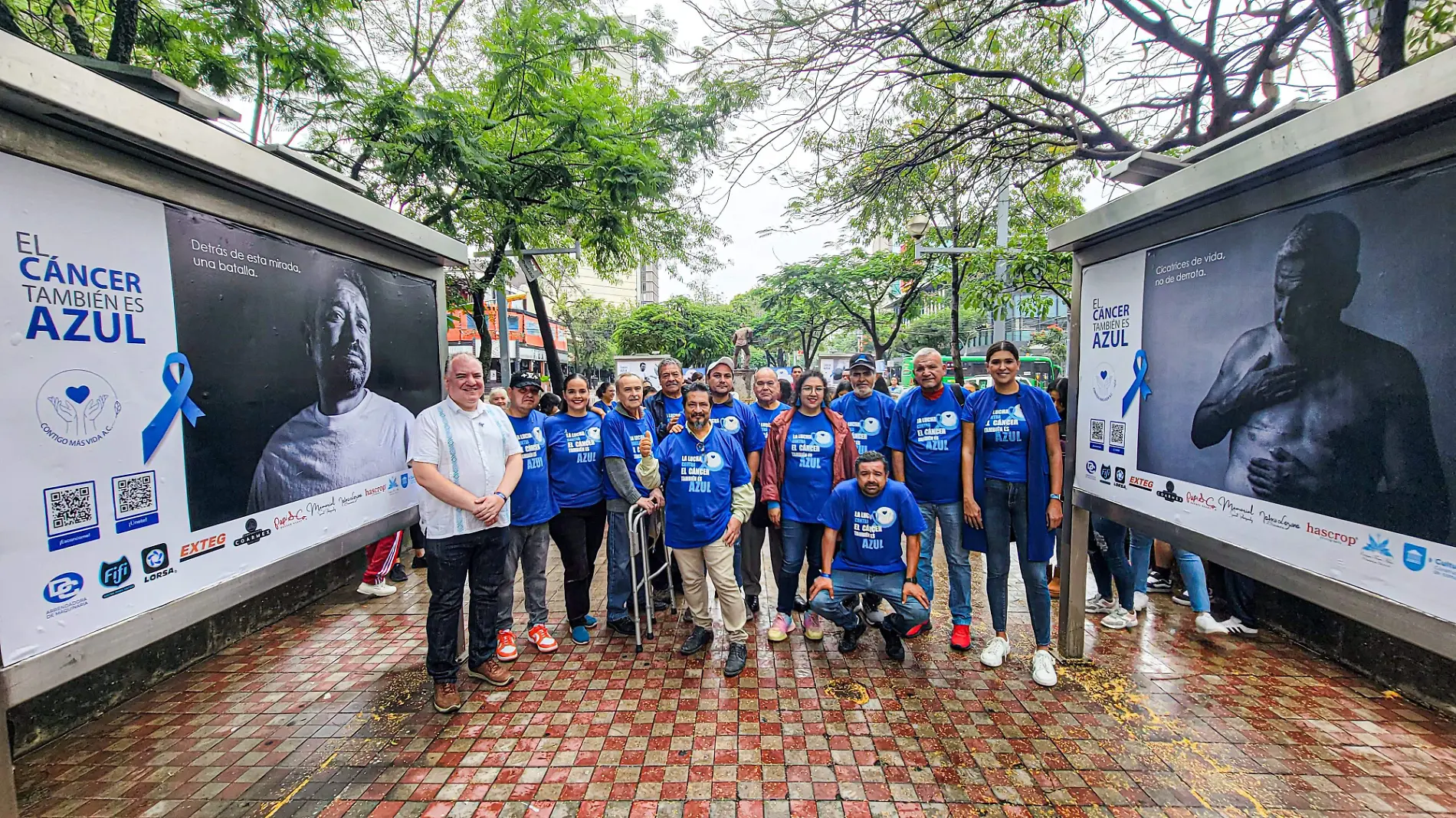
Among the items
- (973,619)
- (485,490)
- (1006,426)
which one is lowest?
(973,619)

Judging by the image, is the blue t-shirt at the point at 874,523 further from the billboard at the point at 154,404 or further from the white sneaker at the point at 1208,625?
the billboard at the point at 154,404

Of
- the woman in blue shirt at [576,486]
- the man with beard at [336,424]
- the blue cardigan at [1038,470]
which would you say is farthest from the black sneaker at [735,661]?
the man with beard at [336,424]

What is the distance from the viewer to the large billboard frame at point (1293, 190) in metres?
1.82

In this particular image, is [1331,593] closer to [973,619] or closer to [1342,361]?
[1342,361]

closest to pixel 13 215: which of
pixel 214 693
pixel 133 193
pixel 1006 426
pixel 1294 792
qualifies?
pixel 133 193

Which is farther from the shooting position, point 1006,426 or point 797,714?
point 1006,426

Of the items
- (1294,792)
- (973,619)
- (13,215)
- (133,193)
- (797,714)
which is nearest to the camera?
(13,215)

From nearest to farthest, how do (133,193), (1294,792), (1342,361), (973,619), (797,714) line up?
(133,193), (1342,361), (1294,792), (797,714), (973,619)

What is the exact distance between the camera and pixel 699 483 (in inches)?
144

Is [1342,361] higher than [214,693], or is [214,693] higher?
[1342,361]

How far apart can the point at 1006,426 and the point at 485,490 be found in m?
3.31

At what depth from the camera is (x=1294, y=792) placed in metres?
2.47

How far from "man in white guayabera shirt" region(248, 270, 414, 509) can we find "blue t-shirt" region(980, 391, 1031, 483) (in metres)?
3.90

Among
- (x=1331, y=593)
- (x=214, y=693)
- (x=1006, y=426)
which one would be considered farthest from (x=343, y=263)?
(x=1331, y=593)
